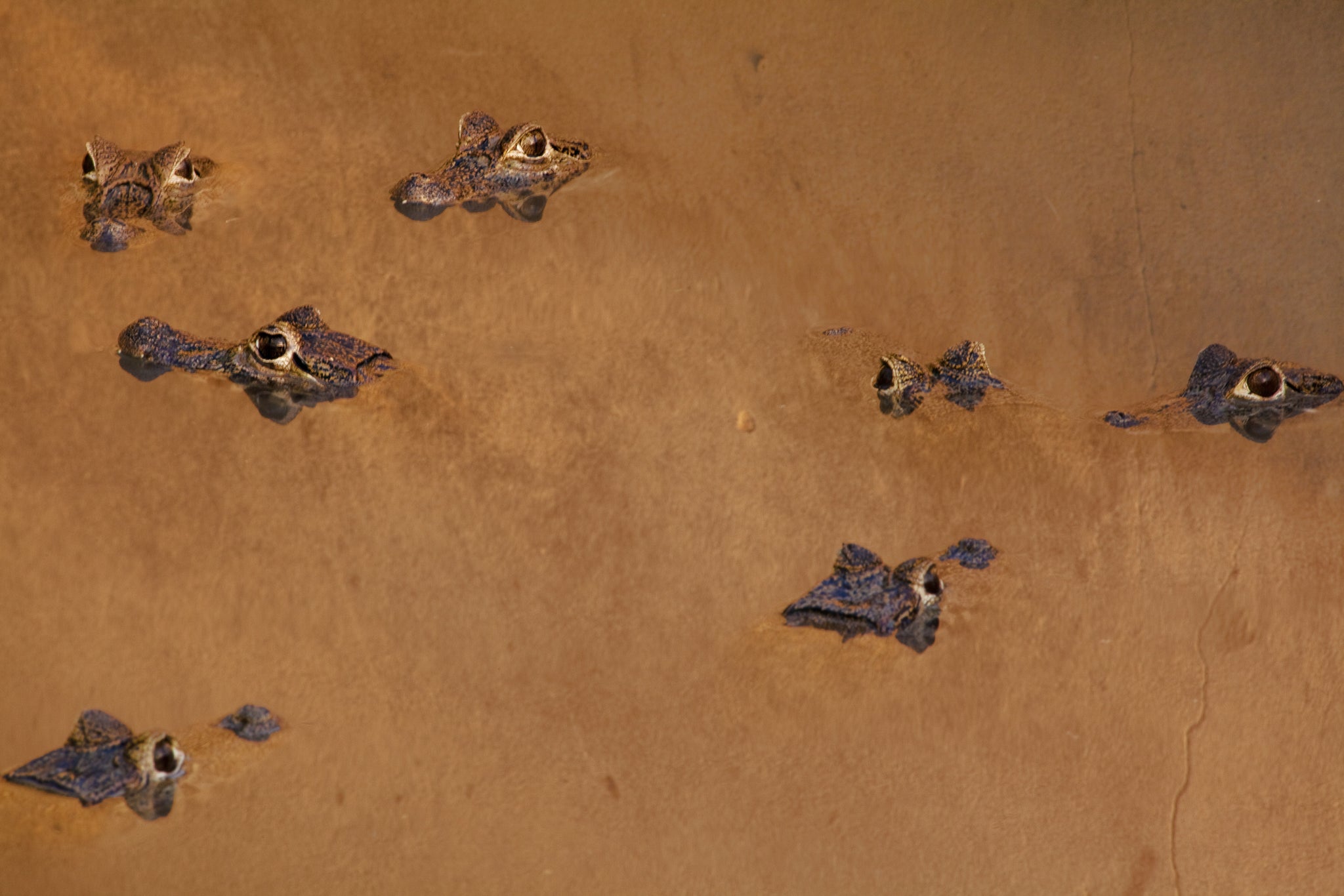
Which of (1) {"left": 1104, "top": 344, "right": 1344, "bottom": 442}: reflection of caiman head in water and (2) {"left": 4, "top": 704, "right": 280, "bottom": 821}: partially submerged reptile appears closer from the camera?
(2) {"left": 4, "top": 704, "right": 280, "bottom": 821}: partially submerged reptile

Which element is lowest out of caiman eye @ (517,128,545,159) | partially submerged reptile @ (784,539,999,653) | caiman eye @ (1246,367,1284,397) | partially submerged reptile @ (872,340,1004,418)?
partially submerged reptile @ (784,539,999,653)

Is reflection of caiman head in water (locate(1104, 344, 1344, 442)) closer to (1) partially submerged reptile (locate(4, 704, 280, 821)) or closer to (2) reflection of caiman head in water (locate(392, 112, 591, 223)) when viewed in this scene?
(2) reflection of caiman head in water (locate(392, 112, 591, 223))

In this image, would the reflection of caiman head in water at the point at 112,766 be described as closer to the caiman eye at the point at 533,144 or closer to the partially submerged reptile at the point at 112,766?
the partially submerged reptile at the point at 112,766

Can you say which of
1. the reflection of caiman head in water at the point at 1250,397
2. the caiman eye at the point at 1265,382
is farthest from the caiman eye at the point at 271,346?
the caiman eye at the point at 1265,382

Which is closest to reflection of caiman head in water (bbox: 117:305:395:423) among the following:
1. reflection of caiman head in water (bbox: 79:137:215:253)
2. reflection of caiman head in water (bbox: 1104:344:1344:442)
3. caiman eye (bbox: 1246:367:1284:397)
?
reflection of caiman head in water (bbox: 79:137:215:253)

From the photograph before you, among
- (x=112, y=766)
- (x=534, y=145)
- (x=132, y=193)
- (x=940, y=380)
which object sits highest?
(x=534, y=145)

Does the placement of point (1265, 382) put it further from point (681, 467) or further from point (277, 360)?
point (277, 360)

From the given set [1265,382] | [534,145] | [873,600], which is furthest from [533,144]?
[1265,382]
